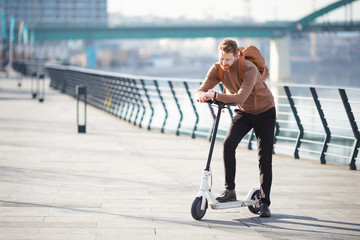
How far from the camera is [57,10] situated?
648 ft

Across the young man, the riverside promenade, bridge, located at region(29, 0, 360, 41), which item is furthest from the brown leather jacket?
bridge, located at region(29, 0, 360, 41)

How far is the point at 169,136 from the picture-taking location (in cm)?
1508

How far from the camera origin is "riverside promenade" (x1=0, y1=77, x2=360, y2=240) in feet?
19.0

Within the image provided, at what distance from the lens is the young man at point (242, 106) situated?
5961mm

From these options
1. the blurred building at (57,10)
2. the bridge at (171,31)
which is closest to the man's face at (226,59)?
the bridge at (171,31)

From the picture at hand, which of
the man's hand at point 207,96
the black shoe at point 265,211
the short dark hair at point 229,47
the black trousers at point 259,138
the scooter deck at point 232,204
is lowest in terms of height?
the black shoe at point 265,211

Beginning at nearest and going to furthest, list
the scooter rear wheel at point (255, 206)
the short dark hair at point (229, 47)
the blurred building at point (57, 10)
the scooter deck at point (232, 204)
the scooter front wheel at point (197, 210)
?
the short dark hair at point (229, 47), the scooter front wheel at point (197, 210), the scooter deck at point (232, 204), the scooter rear wheel at point (255, 206), the blurred building at point (57, 10)

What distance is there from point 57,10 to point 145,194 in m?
196

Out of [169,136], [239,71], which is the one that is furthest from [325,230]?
[169,136]

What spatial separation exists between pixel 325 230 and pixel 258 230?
1.92 feet

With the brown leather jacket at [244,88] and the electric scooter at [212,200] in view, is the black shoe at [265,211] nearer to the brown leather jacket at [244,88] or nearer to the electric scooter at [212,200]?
the electric scooter at [212,200]

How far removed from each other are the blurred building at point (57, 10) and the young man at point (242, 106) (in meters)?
193

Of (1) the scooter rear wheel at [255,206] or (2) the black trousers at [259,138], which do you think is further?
(1) the scooter rear wheel at [255,206]

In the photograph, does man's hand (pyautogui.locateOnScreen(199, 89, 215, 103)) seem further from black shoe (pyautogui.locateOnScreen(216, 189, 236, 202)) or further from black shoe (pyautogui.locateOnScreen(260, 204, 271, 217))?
black shoe (pyautogui.locateOnScreen(260, 204, 271, 217))
